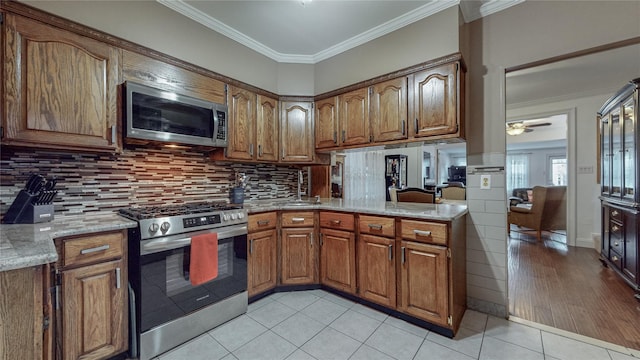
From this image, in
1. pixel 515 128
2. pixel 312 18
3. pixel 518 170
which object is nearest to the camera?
pixel 312 18

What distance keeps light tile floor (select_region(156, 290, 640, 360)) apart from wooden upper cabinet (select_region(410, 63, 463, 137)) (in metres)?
1.54

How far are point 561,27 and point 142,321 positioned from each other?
355 centimetres

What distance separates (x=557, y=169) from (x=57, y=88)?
13.3 m

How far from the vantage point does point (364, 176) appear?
396 centimetres

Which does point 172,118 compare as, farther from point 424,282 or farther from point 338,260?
point 424,282

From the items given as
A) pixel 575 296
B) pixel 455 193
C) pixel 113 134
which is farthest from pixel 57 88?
pixel 455 193

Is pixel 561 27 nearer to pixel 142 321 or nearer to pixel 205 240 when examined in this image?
pixel 205 240

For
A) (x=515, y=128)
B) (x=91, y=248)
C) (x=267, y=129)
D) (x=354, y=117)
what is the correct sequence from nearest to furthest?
(x=91, y=248) < (x=354, y=117) < (x=267, y=129) < (x=515, y=128)

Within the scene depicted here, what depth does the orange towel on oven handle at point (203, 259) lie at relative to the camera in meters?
1.79

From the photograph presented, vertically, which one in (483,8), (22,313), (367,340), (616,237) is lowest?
(367,340)

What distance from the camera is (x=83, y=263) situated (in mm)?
1432

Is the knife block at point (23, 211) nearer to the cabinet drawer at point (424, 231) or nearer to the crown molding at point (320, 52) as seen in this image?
the crown molding at point (320, 52)

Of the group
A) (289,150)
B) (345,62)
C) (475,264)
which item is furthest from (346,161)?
(475,264)

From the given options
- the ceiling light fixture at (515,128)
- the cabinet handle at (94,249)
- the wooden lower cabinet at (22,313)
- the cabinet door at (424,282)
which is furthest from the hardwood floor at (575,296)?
the cabinet handle at (94,249)
